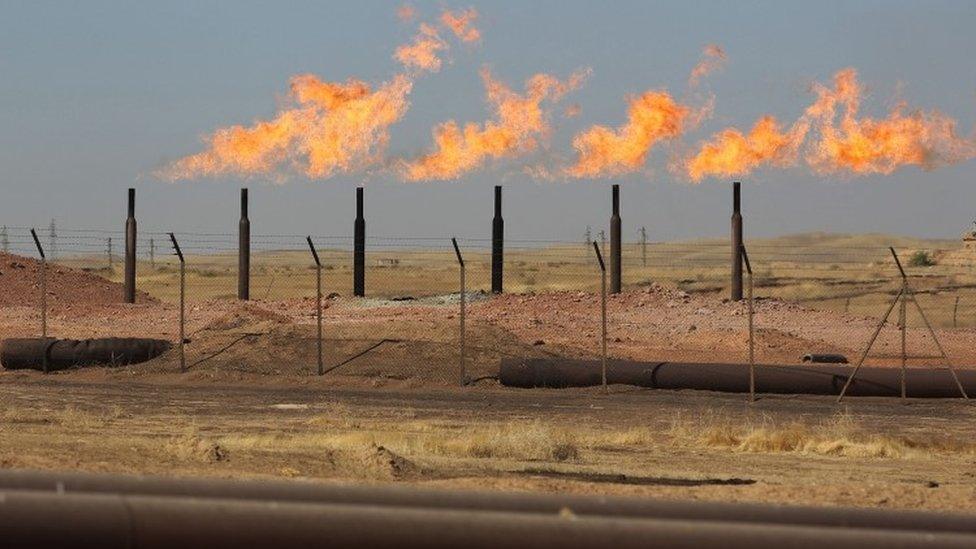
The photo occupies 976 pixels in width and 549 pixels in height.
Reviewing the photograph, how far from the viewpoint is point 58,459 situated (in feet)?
49.6

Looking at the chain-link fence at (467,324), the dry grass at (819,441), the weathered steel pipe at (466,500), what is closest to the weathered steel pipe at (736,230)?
the chain-link fence at (467,324)

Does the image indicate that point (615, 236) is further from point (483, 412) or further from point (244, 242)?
point (483, 412)

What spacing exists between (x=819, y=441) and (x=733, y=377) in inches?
395

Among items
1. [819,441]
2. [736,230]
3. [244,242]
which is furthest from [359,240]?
[819,441]

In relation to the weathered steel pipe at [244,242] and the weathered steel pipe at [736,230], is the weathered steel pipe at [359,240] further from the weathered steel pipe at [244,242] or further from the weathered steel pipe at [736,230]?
the weathered steel pipe at [736,230]

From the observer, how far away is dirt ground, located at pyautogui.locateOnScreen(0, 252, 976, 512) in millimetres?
16188

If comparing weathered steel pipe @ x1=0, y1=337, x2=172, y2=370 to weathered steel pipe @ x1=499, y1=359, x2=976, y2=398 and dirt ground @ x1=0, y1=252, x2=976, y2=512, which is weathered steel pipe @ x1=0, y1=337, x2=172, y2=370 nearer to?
dirt ground @ x1=0, y1=252, x2=976, y2=512

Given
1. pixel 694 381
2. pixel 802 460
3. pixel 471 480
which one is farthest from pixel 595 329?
pixel 471 480

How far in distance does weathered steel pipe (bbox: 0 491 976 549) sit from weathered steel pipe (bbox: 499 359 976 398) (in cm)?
2362

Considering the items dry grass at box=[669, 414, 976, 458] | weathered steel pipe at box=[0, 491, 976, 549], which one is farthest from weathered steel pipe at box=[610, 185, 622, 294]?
weathered steel pipe at box=[0, 491, 976, 549]

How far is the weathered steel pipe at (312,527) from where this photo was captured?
23.8 ft

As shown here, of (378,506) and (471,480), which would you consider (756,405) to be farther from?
(378,506)

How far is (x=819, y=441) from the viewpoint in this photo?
2153cm

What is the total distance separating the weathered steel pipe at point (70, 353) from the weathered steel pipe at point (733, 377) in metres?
8.68
